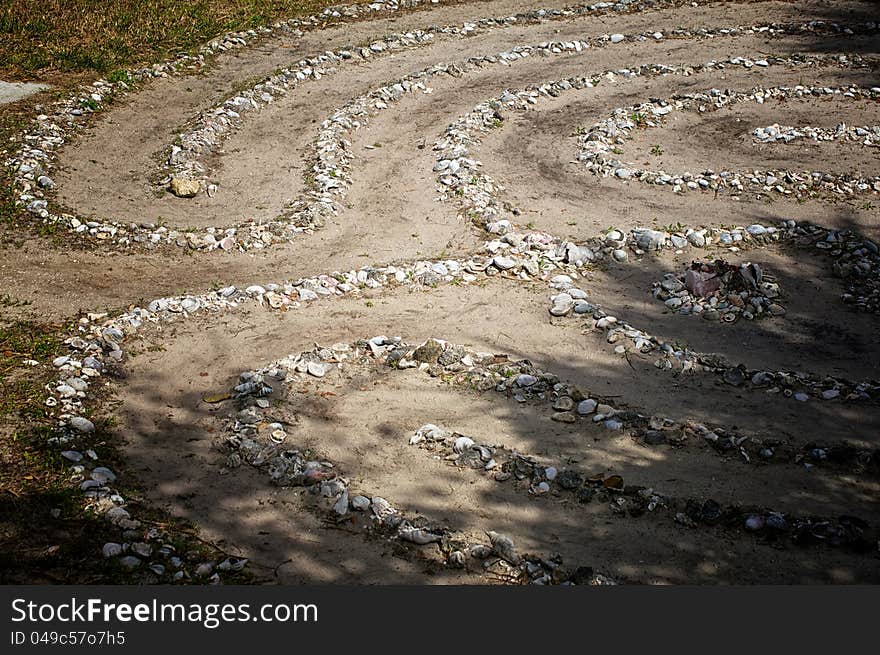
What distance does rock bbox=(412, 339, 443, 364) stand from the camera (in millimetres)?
10492

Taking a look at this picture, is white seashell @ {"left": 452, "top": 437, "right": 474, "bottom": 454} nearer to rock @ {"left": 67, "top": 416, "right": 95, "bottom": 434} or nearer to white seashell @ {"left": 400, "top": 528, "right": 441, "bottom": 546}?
white seashell @ {"left": 400, "top": 528, "right": 441, "bottom": 546}

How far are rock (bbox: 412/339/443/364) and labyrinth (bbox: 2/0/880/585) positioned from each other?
0.04 metres

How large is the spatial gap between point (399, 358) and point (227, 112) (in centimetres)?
996

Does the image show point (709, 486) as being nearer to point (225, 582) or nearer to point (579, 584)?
point (579, 584)

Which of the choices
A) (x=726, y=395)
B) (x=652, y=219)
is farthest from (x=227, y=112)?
(x=726, y=395)

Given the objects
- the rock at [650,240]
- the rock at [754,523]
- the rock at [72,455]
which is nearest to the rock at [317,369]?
the rock at [72,455]

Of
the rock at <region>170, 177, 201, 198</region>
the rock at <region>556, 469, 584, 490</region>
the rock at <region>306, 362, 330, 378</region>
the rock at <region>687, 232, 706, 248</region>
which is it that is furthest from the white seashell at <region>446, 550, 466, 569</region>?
the rock at <region>170, 177, 201, 198</region>

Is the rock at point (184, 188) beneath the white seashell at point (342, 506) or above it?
above

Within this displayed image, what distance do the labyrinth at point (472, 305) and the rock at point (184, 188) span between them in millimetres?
44

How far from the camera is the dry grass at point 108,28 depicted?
19.2 m

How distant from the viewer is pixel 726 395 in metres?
9.95

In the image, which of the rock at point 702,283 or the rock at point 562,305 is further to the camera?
the rock at point 702,283

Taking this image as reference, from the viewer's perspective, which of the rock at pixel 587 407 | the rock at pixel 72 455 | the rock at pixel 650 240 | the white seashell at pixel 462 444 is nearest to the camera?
the rock at pixel 72 455

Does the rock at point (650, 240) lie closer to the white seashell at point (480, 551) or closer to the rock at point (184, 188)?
the white seashell at point (480, 551)
